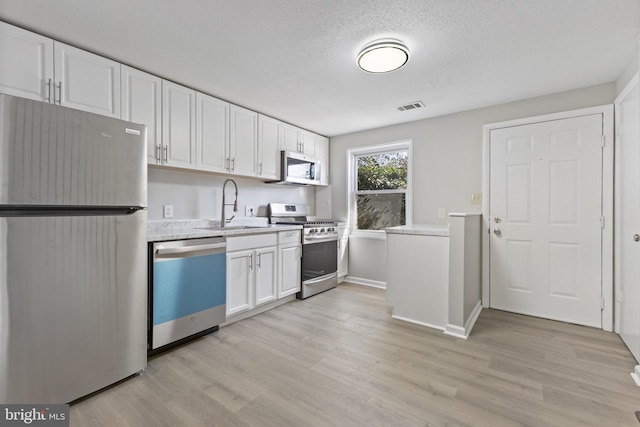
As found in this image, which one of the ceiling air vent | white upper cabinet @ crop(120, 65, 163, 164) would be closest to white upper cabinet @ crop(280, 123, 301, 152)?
the ceiling air vent

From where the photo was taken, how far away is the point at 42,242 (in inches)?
58.4

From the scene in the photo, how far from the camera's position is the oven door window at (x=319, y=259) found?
3492mm

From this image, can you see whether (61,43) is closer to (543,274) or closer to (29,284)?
(29,284)

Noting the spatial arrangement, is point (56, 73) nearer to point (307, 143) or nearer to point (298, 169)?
point (298, 169)

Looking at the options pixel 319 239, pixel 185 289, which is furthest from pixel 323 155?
pixel 185 289

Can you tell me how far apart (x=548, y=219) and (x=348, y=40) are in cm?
266

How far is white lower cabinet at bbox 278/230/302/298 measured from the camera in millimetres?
3184

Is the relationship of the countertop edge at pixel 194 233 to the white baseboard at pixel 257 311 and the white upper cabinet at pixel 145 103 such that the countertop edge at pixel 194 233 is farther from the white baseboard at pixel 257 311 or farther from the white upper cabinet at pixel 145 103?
the white baseboard at pixel 257 311

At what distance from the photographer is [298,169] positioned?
393cm

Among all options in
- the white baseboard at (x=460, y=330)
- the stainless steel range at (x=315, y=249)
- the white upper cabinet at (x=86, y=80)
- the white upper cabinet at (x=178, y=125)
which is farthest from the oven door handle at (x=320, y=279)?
the white upper cabinet at (x=86, y=80)

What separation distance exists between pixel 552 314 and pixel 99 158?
412 cm

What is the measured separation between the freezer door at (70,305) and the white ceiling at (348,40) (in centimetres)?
127

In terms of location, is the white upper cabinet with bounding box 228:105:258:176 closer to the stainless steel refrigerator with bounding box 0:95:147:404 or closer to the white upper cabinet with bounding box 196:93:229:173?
the white upper cabinet with bounding box 196:93:229:173

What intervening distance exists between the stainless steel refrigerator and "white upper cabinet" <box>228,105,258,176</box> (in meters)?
1.26
